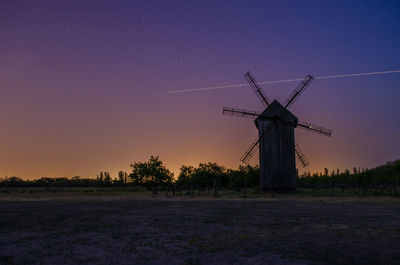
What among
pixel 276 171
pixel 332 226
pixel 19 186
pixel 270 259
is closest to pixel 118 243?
pixel 270 259

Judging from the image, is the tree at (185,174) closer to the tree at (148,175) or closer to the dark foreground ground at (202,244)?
the tree at (148,175)

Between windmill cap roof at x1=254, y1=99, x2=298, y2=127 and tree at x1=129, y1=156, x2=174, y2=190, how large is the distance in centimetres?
4345

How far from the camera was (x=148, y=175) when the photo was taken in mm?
74812

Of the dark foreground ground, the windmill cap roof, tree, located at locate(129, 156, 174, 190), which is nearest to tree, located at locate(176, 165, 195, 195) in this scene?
tree, located at locate(129, 156, 174, 190)

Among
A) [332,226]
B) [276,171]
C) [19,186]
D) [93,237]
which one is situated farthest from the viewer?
[19,186]

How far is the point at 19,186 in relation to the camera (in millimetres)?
104188

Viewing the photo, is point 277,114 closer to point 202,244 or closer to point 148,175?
point 202,244

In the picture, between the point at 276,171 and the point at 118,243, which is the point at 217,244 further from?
the point at 276,171

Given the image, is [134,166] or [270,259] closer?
[270,259]

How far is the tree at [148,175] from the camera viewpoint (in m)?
74.5

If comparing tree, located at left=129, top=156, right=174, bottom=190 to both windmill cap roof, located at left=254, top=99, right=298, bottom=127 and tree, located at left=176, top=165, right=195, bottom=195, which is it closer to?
tree, located at left=176, top=165, right=195, bottom=195

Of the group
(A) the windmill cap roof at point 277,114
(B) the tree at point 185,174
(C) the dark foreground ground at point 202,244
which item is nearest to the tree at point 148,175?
(B) the tree at point 185,174

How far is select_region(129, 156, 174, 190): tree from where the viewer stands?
74.5 m

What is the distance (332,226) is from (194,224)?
417 centimetres
